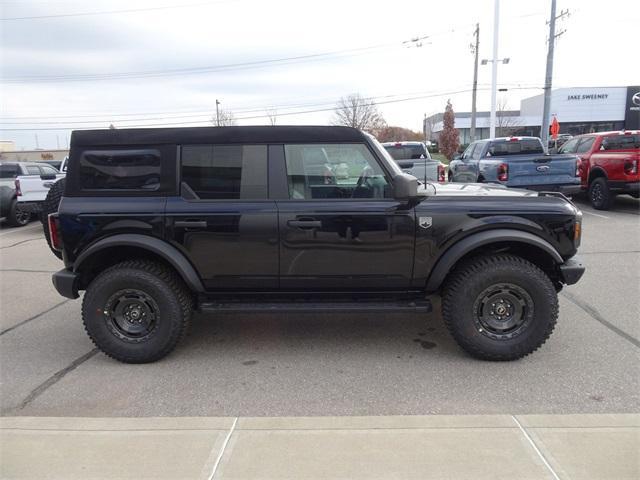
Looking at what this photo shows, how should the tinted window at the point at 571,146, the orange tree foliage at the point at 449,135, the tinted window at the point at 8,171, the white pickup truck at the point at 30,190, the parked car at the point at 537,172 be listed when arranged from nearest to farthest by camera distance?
the parked car at the point at 537,172, the white pickup truck at the point at 30,190, the tinted window at the point at 8,171, the tinted window at the point at 571,146, the orange tree foliage at the point at 449,135

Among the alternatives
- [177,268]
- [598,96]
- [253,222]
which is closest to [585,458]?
[253,222]

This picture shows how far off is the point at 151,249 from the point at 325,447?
197 centimetres

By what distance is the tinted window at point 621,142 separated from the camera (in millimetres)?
10891

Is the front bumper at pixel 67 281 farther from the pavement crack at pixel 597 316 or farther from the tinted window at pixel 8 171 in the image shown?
the tinted window at pixel 8 171

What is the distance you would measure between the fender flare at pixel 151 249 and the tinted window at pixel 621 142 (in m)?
11.1

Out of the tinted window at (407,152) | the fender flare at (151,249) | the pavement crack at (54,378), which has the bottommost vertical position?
the pavement crack at (54,378)

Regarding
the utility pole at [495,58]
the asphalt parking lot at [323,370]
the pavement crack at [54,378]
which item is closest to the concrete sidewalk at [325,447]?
the asphalt parking lot at [323,370]

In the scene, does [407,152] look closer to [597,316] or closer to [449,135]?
[597,316]

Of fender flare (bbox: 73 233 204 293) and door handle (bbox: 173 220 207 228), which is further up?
door handle (bbox: 173 220 207 228)

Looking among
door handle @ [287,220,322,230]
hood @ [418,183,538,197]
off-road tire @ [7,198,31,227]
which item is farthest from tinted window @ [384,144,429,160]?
off-road tire @ [7,198,31,227]

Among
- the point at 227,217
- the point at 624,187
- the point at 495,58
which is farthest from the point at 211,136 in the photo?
the point at 495,58

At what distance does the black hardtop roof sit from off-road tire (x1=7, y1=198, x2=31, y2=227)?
975cm

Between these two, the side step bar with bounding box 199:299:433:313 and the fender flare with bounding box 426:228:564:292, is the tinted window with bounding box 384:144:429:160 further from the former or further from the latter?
the side step bar with bounding box 199:299:433:313

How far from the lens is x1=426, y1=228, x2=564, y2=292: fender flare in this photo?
3.55 m
